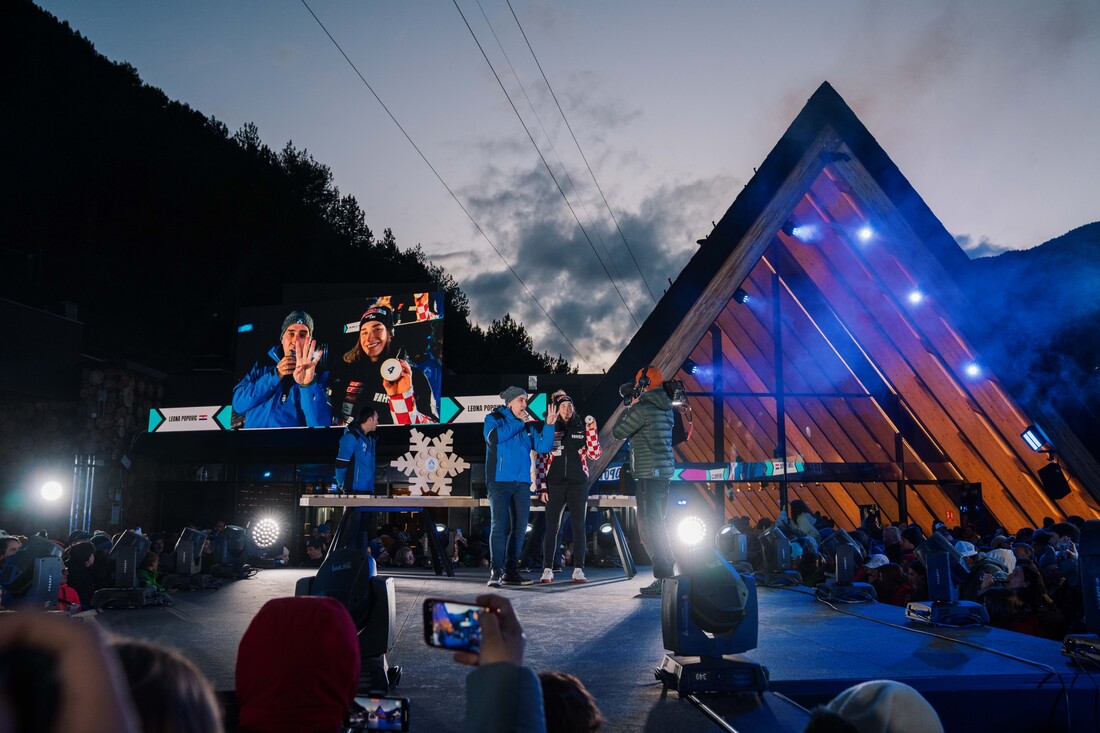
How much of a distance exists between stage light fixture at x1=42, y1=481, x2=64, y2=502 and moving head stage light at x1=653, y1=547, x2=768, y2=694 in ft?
57.9

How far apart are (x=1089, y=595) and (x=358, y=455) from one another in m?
5.88

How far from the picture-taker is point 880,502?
18.5 meters

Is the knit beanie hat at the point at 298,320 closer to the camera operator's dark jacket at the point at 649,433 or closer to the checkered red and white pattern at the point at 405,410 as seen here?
the checkered red and white pattern at the point at 405,410

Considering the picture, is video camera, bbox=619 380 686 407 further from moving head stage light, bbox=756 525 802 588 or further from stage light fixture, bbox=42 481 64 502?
stage light fixture, bbox=42 481 64 502

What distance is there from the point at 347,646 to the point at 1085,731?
3468 mm

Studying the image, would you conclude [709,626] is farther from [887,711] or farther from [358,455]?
[358,455]

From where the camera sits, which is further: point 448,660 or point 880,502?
point 880,502

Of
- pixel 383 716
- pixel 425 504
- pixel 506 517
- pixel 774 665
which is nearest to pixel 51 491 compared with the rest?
pixel 425 504

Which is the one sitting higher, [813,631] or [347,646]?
[347,646]

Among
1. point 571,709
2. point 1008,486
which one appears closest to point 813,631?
point 571,709

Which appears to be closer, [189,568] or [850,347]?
[189,568]

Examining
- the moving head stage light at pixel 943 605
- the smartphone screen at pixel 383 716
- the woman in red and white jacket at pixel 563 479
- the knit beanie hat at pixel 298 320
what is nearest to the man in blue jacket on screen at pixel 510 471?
the woman in red and white jacket at pixel 563 479

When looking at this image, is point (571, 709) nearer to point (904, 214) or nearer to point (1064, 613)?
point (1064, 613)

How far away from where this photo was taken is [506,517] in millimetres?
7508
